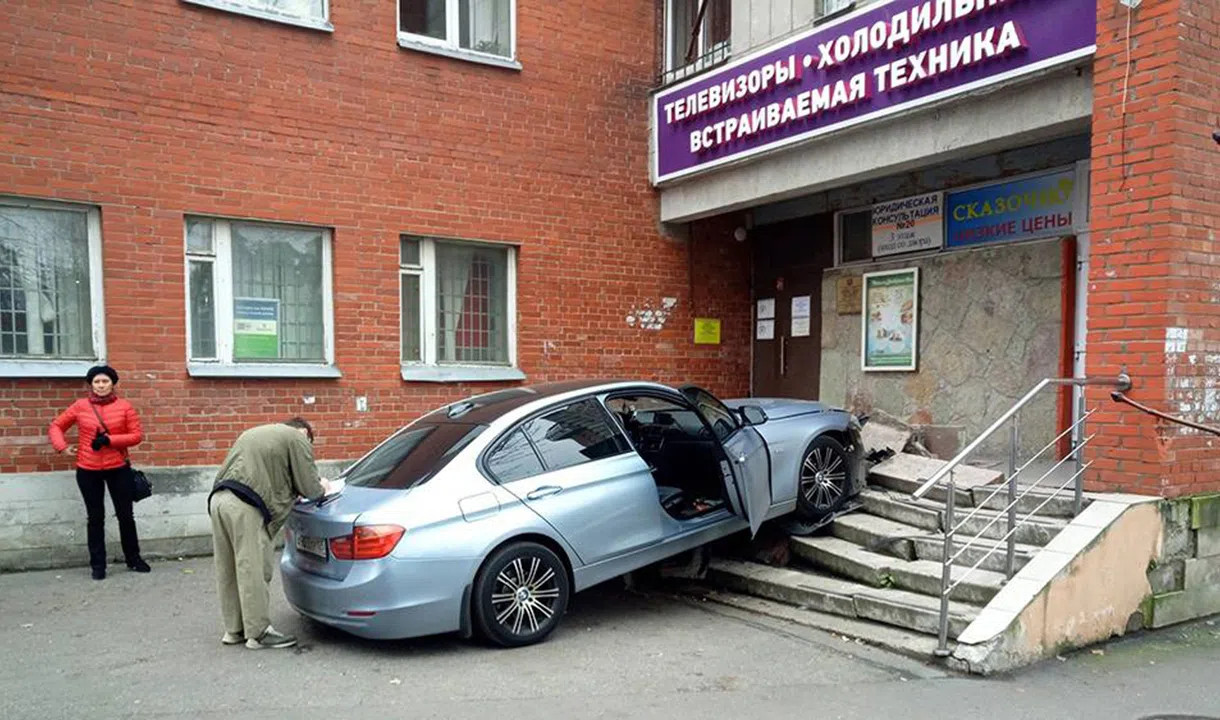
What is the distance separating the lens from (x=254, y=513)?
526 cm

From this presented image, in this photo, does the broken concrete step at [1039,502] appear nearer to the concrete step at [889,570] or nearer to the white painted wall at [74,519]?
the concrete step at [889,570]

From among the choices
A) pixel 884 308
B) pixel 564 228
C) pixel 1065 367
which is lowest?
pixel 1065 367

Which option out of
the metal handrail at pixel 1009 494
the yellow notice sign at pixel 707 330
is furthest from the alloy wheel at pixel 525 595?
the yellow notice sign at pixel 707 330

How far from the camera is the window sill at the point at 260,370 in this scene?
25.2ft

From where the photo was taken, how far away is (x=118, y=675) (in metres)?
4.89

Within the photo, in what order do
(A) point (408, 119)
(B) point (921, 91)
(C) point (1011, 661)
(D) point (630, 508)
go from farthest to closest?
(A) point (408, 119) → (B) point (921, 91) → (D) point (630, 508) → (C) point (1011, 661)

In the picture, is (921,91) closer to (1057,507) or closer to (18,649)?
(1057,507)

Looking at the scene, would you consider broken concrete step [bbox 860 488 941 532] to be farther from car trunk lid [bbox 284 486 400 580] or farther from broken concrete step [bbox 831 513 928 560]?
car trunk lid [bbox 284 486 400 580]

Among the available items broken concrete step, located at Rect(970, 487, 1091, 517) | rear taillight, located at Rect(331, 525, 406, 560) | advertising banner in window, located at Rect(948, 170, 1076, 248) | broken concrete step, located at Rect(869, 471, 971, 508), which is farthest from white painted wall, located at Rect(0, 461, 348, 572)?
advertising banner in window, located at Rect(948, 170, 1076, 248)

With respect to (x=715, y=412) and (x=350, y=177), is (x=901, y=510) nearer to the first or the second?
(x=715, y=412)

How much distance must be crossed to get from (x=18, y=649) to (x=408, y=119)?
5571mm

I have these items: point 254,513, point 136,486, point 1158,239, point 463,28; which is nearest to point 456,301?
point 463,28

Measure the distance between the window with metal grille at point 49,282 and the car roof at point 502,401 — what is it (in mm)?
3433

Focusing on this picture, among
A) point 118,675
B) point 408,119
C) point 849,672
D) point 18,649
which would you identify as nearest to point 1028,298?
point 849,672
